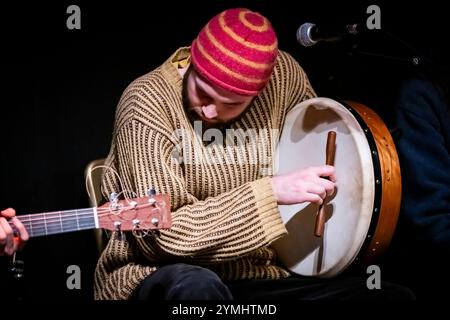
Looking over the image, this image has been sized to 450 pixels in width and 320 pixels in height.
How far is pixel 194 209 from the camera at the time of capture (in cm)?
189

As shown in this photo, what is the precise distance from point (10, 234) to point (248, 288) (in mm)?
765

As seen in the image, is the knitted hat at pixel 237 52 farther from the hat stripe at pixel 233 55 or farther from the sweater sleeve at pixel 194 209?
the sweater sleeve at pixel 194 209

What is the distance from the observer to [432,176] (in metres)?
2.02

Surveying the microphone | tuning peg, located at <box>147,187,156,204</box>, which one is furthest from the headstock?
the microphone

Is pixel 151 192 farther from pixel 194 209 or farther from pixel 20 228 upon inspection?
pixel 20 228

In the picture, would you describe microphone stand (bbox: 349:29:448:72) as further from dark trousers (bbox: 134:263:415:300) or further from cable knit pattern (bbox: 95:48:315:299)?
dark trousers (bbox: 134:263:415:300)

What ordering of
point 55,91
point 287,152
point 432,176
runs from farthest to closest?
point 55,91, point 287,152, point 432,176

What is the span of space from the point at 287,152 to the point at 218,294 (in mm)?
642

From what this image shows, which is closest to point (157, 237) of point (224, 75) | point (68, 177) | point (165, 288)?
point (165, 288)

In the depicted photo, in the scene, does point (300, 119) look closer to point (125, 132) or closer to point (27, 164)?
point (125, 132)

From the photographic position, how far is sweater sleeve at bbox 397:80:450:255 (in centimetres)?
200

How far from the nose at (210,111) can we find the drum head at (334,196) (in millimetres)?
360

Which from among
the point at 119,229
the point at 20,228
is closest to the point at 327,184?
the point at 119,229

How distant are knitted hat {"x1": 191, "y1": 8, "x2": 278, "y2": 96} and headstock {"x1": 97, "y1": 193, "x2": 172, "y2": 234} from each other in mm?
387
